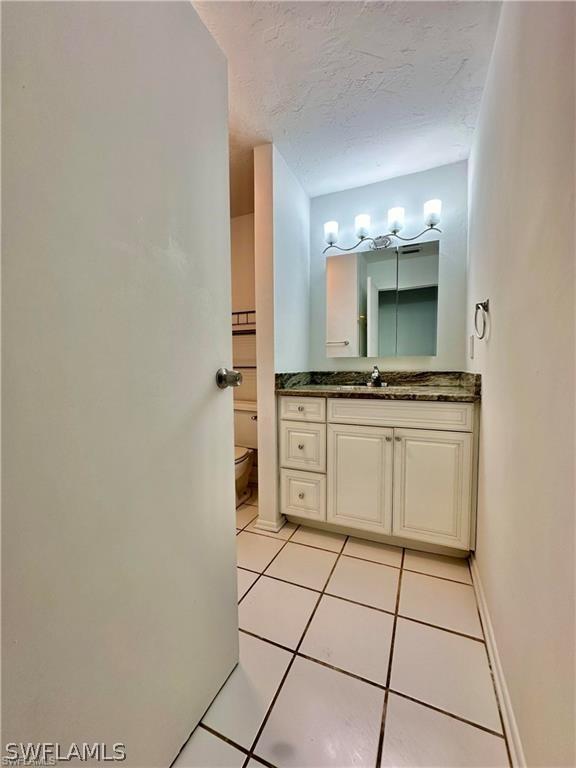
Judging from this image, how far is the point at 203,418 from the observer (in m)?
0.81

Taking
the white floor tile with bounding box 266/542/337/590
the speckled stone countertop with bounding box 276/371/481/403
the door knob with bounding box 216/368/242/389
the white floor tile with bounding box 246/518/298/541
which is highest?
the door knob with bounding box 216/368/242/389

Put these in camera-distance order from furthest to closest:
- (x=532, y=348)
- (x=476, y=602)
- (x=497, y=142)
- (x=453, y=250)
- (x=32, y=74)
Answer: (x=453, y=250)
(x=476, y=602)
(x=497, y=142)
(x=532, y=348)
(x=32, y=74)

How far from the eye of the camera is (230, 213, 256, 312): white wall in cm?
254

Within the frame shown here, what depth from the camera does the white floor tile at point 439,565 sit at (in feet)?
4.65

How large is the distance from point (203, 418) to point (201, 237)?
0.48m

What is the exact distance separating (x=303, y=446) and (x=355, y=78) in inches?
68.1

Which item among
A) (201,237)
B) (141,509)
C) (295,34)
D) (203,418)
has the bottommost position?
(141,509)

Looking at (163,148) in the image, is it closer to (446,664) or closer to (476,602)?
(446,664)

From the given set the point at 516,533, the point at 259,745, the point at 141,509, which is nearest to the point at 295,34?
the point at 141,509

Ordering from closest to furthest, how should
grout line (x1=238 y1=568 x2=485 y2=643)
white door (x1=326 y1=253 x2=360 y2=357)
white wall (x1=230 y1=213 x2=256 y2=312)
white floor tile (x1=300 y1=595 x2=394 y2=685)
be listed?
1. white floor tile (x1=300 y1=595 x2=394 y2=685)
2. grout line (x1=238 y1=568 x2=485 y2=643)
3. white door (x1=326 y1=253 x2=360 y2=357)
4. white wall (x1=230 y1=213 x2=256 y2=312)

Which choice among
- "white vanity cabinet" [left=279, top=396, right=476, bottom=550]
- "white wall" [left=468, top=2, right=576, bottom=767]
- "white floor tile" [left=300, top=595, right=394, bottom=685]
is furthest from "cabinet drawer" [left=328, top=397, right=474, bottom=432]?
"white floor tile" [left=300, top=595, right=394, bottom=685]

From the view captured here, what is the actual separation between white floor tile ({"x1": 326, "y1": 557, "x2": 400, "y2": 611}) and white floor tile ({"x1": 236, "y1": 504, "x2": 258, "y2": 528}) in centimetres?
67

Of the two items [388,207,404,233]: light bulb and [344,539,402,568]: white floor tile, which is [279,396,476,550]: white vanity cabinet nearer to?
[344,539,402,568]: white floor tile

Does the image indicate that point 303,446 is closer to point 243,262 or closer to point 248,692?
point 248,692
